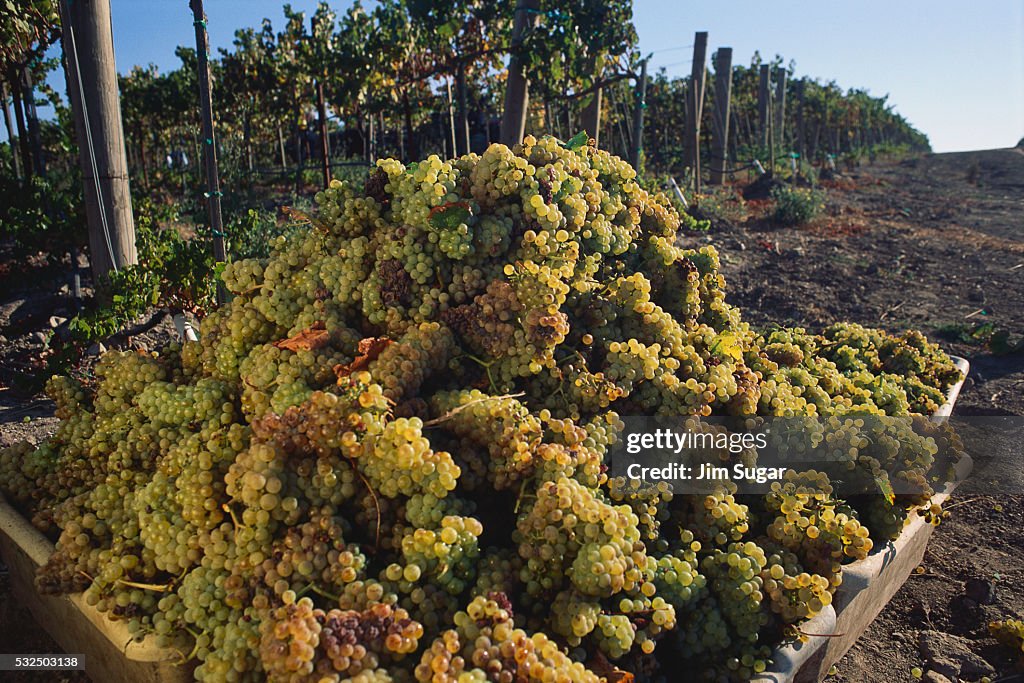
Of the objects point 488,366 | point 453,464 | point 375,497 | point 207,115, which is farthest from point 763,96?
point 375,497

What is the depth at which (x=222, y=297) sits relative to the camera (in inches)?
162

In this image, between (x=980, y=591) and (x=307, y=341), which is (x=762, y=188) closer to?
(x=980, y=591)

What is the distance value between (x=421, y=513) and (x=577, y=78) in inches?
231

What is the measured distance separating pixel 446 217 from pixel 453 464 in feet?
2.53

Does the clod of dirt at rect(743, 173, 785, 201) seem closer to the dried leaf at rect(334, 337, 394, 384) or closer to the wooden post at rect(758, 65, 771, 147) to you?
the wooden post at rect(758, 65, 771, 147)

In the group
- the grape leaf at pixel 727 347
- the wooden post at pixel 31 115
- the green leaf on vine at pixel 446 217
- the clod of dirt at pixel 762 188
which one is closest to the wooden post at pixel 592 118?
the grape leaf at pixel 727 347

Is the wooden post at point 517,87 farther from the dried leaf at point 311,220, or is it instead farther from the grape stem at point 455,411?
the grape stem at point 455,411

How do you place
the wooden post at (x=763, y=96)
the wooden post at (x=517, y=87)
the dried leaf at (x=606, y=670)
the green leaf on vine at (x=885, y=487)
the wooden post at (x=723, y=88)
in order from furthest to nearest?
the wooden post at (x=763, y=96), the wooden post at (x=723, y=88), the wooden post at (x=517, y=87), the green leaf on vine at (x=885, y=487), the dried leaf at (x=606, y=670)

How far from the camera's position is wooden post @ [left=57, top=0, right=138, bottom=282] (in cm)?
443

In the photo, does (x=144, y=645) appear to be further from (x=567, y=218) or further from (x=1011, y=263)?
(x=1011, y=263)

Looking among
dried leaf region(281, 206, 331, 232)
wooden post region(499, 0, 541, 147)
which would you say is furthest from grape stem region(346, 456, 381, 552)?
wooden post region(499, 0, 541, 147)

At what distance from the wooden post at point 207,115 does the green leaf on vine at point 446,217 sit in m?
2.61

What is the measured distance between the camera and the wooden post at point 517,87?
5332mm

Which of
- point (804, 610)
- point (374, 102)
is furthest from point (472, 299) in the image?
point (374, 102)
